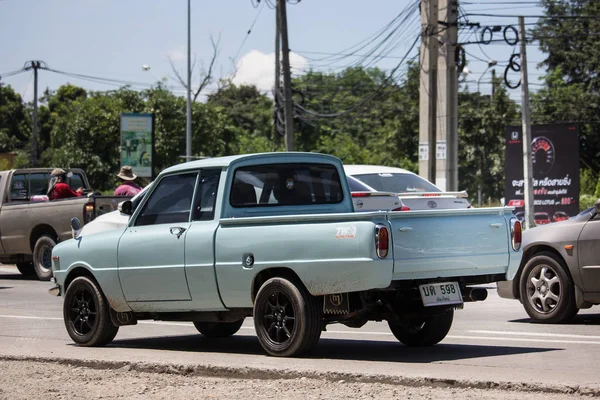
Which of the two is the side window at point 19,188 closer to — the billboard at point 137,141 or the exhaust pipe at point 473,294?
the exhaust pipe at point 473,294

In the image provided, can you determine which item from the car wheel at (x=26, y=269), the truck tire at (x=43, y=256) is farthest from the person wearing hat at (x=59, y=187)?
the car wheel at (x=26, y=269)

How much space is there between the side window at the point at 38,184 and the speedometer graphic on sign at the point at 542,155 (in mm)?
18887

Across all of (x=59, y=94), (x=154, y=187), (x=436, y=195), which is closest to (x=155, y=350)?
(x=154, y=187)

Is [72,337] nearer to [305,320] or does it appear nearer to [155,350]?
[155,350]

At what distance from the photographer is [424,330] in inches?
403

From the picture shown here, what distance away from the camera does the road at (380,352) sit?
8055mm

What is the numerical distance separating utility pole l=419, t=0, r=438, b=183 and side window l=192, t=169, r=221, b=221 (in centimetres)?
1785

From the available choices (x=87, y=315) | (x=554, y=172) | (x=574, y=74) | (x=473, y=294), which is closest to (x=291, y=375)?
(x=473, y=294)

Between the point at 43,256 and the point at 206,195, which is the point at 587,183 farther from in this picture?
the point at 206,195

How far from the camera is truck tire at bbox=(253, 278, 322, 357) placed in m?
9.03

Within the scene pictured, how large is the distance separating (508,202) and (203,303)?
95.3ft

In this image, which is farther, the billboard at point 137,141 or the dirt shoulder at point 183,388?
the billboard at point 137,141

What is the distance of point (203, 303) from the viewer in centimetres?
992

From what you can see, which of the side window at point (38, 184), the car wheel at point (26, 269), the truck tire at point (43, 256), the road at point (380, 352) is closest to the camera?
the road at point (380, 352)
